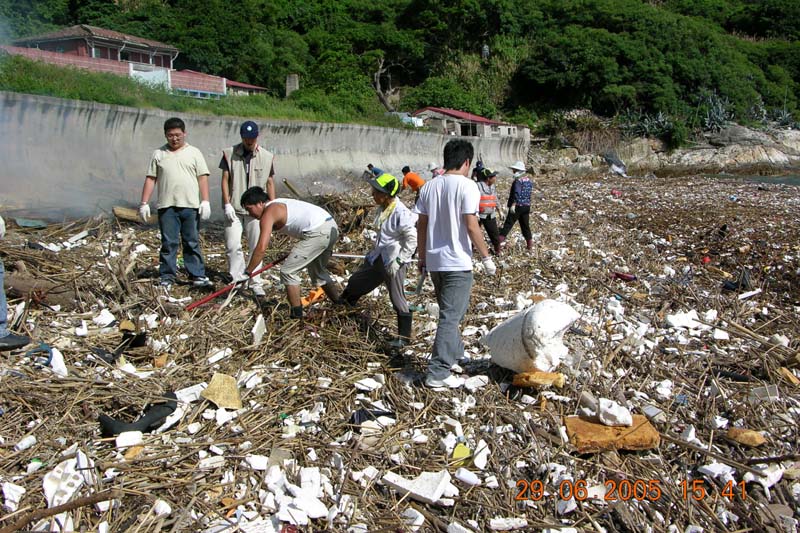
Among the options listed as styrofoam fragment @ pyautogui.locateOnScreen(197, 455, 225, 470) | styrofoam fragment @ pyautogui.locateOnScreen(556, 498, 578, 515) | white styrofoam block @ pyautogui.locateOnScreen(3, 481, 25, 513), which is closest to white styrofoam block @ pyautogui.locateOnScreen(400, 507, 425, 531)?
styrofoam fragment @ pyautogui.locateOnScreen(556, 498, 578, 515)

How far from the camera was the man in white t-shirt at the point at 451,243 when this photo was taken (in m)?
3.76

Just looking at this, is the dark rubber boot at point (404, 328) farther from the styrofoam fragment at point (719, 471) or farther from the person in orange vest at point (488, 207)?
the person in orange vest at point (488, 207)

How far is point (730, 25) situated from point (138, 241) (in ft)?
194

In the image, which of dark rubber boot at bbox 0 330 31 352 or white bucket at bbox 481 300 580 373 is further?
dark rubber boot at bbox 0 330 31 352

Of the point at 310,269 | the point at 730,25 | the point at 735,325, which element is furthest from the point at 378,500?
the point at 730,25

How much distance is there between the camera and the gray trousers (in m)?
4.52

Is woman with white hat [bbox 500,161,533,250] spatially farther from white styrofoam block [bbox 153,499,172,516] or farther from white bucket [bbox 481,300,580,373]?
white styrofoam block [bbox 153,499,172,516]

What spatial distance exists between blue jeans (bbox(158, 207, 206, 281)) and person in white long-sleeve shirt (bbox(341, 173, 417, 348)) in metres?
1.84

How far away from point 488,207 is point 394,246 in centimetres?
339

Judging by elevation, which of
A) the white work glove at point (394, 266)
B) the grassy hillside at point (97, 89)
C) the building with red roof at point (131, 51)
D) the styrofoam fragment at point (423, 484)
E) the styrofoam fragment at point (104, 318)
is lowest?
the styrofoam fragment at point (423, 484)

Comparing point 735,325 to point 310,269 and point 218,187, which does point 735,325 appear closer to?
point 310,269

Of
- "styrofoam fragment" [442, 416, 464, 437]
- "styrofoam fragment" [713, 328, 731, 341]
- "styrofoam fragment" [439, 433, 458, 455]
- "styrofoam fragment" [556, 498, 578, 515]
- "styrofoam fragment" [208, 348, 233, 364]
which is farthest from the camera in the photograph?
"styrofoam fragment" [713, 328, 731, 341]

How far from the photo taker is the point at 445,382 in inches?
152

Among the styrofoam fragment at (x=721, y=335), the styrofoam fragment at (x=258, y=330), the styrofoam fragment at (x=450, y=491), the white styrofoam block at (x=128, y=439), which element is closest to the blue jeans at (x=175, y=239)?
the styrofoam fragment at (x=258, y=330)
